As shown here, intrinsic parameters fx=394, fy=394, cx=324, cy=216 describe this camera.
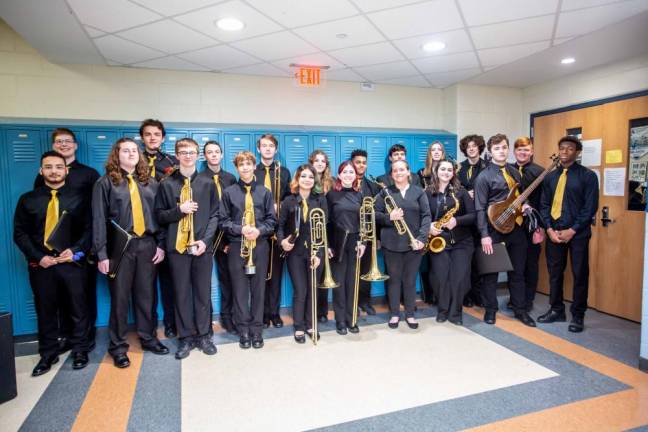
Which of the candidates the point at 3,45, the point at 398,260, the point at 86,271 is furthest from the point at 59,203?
the point at 398,260

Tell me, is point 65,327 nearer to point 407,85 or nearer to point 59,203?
point 59,203

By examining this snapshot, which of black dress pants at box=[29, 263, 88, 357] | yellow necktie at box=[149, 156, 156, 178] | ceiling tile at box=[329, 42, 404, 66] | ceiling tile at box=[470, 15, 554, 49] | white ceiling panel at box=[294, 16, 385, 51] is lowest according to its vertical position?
black dress pants at box=[29, 263, 88, 357]

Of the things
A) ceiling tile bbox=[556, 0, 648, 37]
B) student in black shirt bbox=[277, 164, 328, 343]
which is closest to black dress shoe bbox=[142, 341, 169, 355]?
student in black shirt bbox=[277, 164, 328, 343]

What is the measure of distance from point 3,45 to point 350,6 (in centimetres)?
352

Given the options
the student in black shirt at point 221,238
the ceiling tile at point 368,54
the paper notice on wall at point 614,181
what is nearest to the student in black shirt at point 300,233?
the student in black shirt at point 221,238

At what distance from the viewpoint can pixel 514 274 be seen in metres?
3.95

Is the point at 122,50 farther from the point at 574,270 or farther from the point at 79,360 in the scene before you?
the point at 574,270

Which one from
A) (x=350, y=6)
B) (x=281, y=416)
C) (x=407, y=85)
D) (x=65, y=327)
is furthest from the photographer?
(x=407, y=85)

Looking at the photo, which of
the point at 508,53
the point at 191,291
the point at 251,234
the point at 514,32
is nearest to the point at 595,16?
the point at 514,32

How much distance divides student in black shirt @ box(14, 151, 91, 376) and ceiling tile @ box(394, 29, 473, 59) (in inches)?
123

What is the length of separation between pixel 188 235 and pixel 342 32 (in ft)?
6.99

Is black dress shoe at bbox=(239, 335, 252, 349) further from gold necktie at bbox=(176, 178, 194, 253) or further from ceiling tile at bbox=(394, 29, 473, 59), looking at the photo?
ceiling tile at bbox=(394, 29, 473, 59)

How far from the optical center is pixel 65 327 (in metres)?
3.46

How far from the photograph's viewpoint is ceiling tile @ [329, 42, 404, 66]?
376 centimetres
